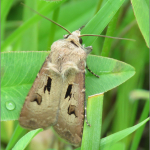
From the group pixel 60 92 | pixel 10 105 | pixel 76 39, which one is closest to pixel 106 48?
pixel 76 39

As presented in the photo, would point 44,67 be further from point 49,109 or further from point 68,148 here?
point 68,148

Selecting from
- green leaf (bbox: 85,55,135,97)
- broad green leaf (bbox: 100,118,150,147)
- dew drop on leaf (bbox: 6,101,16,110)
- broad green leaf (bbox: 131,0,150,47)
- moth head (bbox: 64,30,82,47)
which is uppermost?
broad green leaf (bbox: 131,0,150,47)

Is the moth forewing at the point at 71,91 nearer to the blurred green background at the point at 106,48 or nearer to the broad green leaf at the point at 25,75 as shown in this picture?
the broad green leaf at the point at 25,75

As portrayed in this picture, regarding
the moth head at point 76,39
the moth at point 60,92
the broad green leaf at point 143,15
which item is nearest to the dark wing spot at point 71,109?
the moth at point 60,92

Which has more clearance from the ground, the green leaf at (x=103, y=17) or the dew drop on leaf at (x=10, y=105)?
the green leaf at (x=103, y=17)

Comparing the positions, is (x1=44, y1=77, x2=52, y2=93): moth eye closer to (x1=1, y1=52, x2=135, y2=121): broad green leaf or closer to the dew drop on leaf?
(x1=1, y1=52, x2=135, y2=121): broad green leaf

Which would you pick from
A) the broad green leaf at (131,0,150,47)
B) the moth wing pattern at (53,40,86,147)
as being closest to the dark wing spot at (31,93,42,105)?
the moth wing pattern at (53,40,86,147)

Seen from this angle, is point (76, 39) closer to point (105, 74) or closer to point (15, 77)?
point (105, 74)
